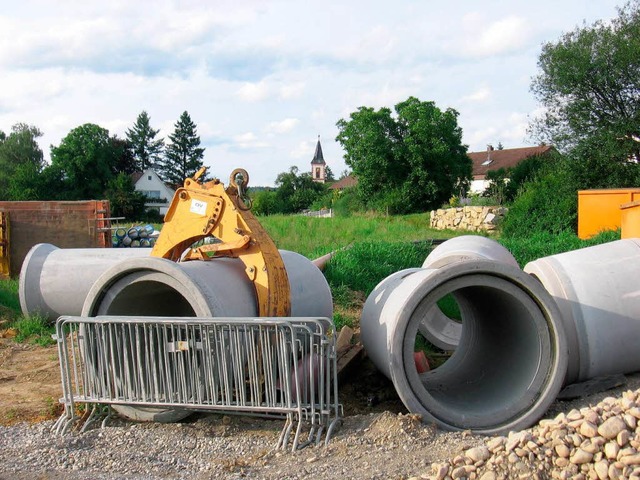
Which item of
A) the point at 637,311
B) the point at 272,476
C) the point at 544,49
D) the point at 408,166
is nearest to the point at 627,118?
the point at 544,49

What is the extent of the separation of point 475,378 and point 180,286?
3.25 meters

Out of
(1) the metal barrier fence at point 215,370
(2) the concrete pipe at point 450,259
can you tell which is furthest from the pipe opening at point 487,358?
(2) the concrete pipe at point 450,259

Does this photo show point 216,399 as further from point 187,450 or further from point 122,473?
point 122,473

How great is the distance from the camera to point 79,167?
5609 centimetres

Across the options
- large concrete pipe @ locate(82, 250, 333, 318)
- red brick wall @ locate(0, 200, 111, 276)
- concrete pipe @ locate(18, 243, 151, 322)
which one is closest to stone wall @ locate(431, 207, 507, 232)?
red brick wall @ locate(0, 200, 111, 276)

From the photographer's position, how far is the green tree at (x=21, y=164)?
52.3 metres

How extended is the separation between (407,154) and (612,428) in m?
32.2

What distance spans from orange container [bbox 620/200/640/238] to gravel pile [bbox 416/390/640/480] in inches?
382

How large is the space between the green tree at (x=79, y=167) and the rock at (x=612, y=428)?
5400cm

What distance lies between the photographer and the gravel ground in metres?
4.29

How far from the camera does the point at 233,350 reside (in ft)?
18.5

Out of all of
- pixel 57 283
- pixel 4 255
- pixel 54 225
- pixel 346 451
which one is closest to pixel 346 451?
pixel 346 451

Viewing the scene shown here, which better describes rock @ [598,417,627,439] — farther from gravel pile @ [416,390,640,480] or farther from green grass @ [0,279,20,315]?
green grass @ [0,279,20,315]

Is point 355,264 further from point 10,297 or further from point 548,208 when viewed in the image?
point 548,208
